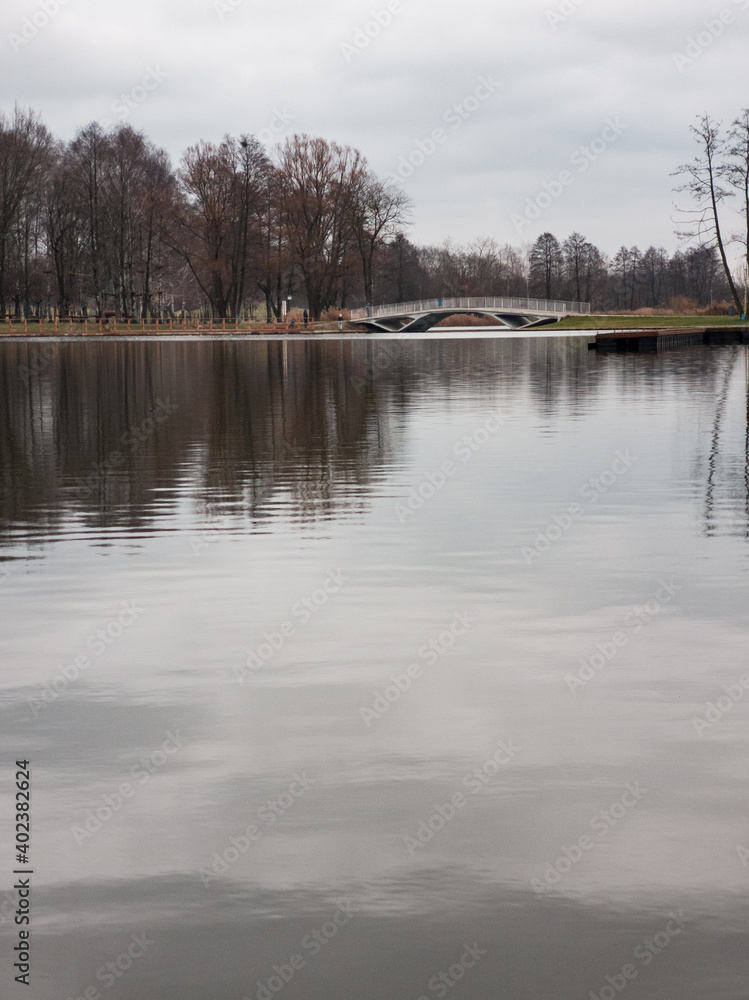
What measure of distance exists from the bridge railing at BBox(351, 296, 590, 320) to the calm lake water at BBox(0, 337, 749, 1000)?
91.8 meters

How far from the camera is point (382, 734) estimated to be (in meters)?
5.93

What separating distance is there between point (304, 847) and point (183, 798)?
74cm

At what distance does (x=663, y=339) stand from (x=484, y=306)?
50215 millimetres

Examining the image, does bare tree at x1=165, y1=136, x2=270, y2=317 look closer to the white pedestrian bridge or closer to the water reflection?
the white pedestrian bridge

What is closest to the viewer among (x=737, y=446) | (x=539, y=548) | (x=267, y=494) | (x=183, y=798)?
(x=183, y=798)

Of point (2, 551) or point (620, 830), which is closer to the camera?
point (620, 830)

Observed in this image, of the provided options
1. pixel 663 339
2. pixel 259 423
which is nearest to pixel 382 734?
pixel 259 423

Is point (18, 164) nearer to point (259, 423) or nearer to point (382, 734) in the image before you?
point (259, 423)

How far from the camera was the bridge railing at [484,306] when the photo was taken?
10531cm

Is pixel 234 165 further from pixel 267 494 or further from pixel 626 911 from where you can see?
pixel 626 911

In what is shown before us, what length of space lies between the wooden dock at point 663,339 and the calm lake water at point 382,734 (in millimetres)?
41248

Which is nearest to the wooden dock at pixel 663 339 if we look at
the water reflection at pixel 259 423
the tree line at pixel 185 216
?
the water reflection at pixel 259 423

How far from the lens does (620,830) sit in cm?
479

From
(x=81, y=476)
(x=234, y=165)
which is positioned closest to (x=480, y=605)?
(x=81, y=476)
